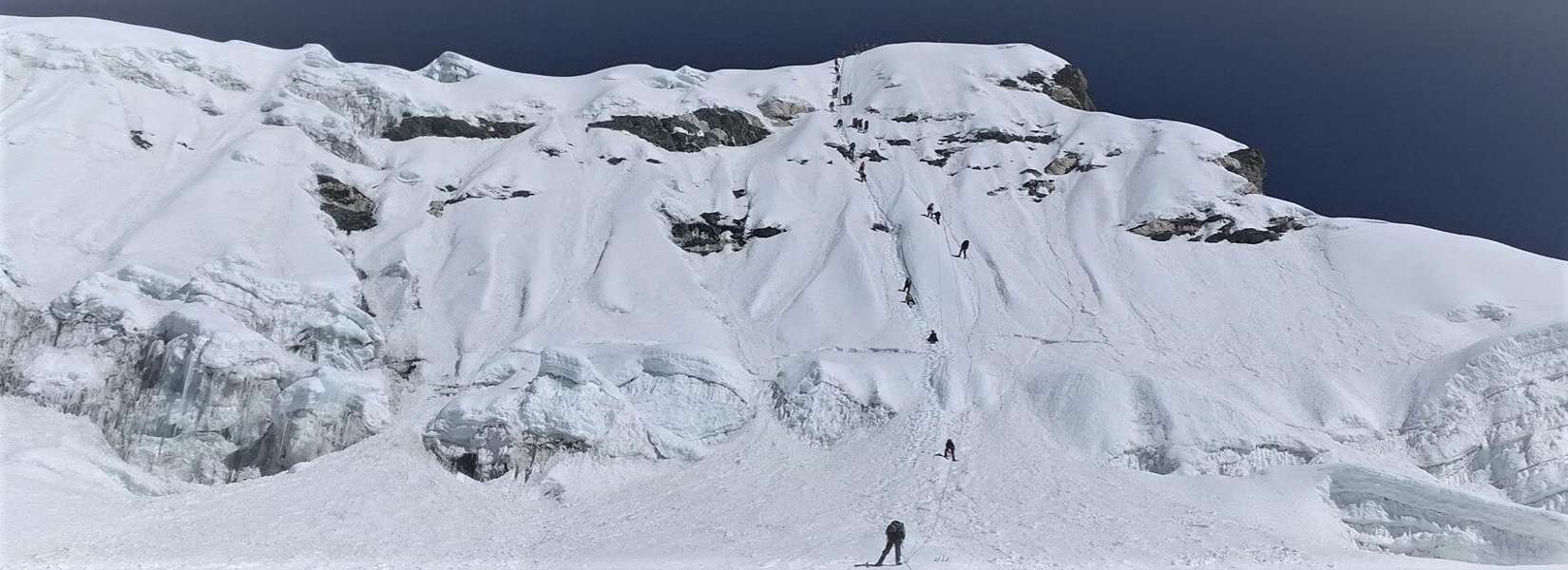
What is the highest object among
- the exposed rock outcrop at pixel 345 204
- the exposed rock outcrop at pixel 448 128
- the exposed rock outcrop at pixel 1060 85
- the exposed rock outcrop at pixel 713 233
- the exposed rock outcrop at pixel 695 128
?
the exposed rock outcrop at pixel 1060 85

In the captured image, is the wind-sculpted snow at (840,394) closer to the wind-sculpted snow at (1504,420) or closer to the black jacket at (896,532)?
the black jacket at (896,532)

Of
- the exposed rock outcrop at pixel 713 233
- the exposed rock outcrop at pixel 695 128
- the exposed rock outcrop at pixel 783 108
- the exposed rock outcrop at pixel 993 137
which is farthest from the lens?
the exposed rock outcrop at pixel 783 108

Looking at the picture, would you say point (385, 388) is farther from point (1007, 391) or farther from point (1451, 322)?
point (1451, 322)

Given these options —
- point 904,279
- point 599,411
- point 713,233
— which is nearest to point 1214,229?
point 904,279

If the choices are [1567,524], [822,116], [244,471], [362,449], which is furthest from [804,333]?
[822,116]

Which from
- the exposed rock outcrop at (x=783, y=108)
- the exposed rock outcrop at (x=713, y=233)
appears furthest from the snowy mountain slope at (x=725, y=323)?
the exposed rock outcrop at (x=783, y=108)

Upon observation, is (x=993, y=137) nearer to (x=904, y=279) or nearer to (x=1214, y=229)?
(x=1214, y=229)

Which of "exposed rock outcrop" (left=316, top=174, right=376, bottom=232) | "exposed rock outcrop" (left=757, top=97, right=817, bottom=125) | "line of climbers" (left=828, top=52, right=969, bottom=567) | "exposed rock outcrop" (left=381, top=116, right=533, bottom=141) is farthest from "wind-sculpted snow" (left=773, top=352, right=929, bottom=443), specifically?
"exposed rock outcrop" (left=757, top=97, right=817, bottom=125)

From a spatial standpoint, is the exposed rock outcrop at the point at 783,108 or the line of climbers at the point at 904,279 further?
the exposed rock outcrop at the point at 783,108
